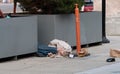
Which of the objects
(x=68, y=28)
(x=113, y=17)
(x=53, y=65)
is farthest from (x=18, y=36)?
(x=113, y=17)

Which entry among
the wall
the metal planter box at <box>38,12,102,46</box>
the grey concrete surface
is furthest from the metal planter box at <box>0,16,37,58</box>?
the wall

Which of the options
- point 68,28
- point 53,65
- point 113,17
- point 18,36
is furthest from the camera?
point 113,17

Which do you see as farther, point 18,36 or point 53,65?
point 18,36

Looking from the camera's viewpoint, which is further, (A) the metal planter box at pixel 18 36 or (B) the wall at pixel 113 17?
(B) the wall at pixel 113 17

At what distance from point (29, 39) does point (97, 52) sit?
2481 millimetres

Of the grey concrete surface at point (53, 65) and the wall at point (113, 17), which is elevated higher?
the wall at point (113, 17)

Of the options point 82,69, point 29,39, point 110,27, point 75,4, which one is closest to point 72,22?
point 75,4

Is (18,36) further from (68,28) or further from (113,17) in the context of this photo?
(113,17)

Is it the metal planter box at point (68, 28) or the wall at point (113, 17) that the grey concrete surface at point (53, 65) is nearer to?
the metal planter box at point (68, 28)

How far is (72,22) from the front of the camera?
14.8 m

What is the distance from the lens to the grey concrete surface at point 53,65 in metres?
10.7

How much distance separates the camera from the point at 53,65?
11.7 metres

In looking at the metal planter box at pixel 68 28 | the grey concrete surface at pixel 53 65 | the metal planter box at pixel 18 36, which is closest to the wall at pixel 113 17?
the metal planter box at pixel 68 28

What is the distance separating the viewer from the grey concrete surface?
10688 mm
